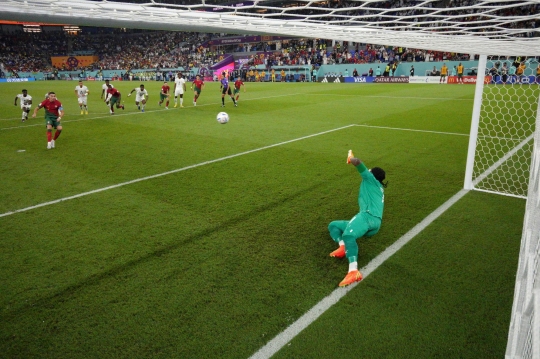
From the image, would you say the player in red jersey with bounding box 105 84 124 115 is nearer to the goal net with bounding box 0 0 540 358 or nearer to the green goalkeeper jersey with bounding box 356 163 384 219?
the goal net with bounding box 0 0 540 358

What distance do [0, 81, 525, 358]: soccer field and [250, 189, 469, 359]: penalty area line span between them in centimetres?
6

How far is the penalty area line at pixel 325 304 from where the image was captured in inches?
112

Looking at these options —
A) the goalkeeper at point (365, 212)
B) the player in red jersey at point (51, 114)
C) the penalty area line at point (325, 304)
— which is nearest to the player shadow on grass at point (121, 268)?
the goalkeeper at point (365, 212)

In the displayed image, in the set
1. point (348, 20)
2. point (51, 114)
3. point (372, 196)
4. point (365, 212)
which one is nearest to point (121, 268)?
point (365, 212)

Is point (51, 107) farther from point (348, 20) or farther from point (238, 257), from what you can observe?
point (348, 20)

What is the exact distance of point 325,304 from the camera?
336cm

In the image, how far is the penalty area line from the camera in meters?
2.86

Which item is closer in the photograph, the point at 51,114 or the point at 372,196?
the point at 372,196

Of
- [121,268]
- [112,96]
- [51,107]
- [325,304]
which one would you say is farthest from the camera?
[112,96]

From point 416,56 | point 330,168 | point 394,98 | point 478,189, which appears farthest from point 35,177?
point 416,56

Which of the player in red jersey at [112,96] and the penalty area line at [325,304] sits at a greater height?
the player in red jersey at [112,96]

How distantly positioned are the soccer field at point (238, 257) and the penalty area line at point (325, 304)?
0.19ft

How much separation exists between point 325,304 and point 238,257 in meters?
1.26

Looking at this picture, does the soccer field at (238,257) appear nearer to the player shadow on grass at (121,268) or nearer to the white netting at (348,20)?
the player shadow on grass at (121,268)
